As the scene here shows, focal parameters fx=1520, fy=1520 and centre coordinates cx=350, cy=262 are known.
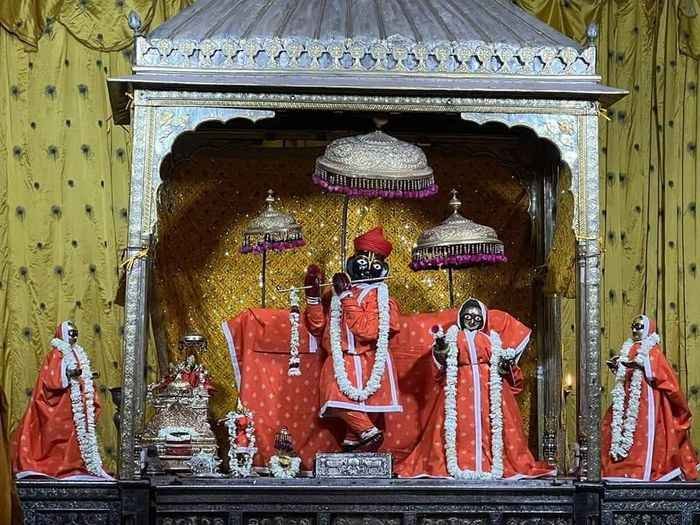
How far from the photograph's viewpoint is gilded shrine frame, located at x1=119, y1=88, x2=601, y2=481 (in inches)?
345

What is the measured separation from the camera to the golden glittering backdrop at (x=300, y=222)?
10297 millimetres

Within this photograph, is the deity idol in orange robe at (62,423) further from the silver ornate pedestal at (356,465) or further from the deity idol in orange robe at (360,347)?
the deity idol in orange robe at (360,347)

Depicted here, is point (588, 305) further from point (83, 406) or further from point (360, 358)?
point (83, 406)

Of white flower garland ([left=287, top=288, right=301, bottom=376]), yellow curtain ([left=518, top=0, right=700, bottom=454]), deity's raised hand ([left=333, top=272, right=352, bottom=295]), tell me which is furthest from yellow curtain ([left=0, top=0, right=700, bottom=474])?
deity's raised hand ([left=333, top=272, right=352, bottom=295])

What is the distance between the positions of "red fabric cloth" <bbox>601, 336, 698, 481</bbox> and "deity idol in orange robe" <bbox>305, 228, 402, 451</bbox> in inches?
56.6

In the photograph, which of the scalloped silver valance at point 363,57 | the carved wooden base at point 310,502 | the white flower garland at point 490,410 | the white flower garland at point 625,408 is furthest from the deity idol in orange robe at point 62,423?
the white flower garland at point 625,408

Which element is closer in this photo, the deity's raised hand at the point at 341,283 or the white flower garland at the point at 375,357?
the white flower garland at the point at 375,357

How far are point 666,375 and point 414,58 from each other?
98.2 inches

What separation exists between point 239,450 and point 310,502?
0.72 m

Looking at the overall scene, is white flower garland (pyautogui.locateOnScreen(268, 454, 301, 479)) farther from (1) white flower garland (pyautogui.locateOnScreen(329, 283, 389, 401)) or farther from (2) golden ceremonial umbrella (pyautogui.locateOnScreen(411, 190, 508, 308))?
(2) golden ceremonial umbrella (pyautogui.locateOnScreen(411, 190, 508, 308))

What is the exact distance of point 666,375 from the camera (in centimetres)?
938

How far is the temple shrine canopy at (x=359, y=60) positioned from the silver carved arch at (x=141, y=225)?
0.17 meters

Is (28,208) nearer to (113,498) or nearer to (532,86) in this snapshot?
(113,498)

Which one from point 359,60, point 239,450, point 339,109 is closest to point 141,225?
point 339,109
